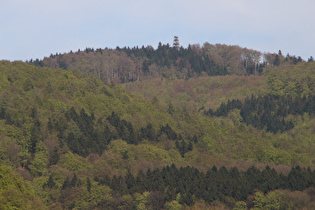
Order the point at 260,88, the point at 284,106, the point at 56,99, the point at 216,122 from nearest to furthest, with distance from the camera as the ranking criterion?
the point at 56,99 < the point at 216,122 < the point at 284,106 < the point at 260,88

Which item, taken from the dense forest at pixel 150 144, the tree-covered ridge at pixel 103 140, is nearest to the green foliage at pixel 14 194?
the dense forest at pixel 150 144

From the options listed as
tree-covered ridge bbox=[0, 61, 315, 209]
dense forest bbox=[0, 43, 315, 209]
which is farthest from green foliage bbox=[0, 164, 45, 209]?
tree-covered ridge bbox=[0, 61, 315, 209]

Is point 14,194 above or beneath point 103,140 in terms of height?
above

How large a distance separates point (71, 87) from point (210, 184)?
49.0 meters

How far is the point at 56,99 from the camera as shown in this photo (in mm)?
127125

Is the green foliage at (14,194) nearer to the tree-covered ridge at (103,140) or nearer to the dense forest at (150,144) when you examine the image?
the dense forest at (150,144)

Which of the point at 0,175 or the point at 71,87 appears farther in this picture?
the point at 71,87

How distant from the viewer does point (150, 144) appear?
121 meters

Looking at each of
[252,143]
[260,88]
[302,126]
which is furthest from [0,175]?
[260,88]

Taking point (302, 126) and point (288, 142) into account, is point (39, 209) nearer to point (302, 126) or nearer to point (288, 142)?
point (288, 142)

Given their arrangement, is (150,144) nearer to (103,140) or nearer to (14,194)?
(103,140)

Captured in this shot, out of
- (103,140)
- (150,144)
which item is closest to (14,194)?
(103,140)

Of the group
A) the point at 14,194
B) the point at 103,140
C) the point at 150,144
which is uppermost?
the point at 14,194

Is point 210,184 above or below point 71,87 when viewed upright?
below
